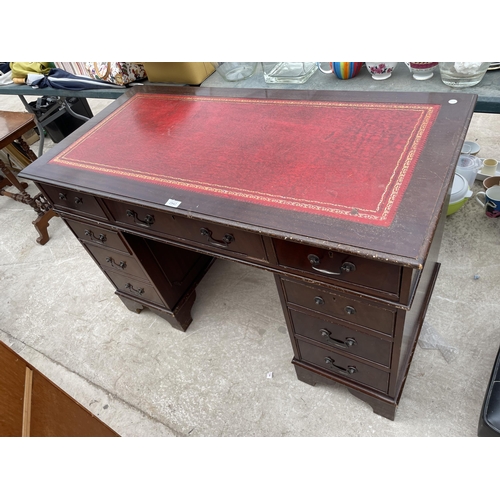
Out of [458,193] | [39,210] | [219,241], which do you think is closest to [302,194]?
[219,241]

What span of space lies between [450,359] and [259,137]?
4.37 ft

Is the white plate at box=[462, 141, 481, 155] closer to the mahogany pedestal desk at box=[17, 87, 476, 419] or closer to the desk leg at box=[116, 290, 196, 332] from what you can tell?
the mahogany pedestal desk at box=[17, 87, 476, 419]

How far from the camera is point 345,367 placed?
4.66 feet

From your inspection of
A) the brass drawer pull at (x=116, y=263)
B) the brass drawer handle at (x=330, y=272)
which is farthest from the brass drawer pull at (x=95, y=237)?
the brass drawer handle at (x=330, y=272)

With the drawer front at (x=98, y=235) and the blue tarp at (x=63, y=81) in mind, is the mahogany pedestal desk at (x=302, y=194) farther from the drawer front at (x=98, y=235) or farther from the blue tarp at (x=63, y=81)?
the blue tarp at (x=63, y=81)

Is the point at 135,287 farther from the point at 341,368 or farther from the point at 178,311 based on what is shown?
the point at 341,368

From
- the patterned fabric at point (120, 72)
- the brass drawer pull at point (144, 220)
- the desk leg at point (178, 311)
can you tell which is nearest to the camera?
the brass drawer pull at point (144, 220)

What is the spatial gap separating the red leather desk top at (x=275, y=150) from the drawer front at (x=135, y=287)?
0.68 meters

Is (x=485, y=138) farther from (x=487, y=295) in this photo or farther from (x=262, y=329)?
(x=262, y=329)

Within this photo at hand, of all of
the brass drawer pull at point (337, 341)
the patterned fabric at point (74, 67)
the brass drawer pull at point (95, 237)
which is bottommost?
the brass drawer pull at point (337, 341)

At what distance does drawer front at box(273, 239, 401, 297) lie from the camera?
0.93 m

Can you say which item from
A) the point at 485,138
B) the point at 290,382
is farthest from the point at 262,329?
the point at 485,138

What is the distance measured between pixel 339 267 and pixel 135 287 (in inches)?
50.5

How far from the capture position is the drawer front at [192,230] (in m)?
1.12
